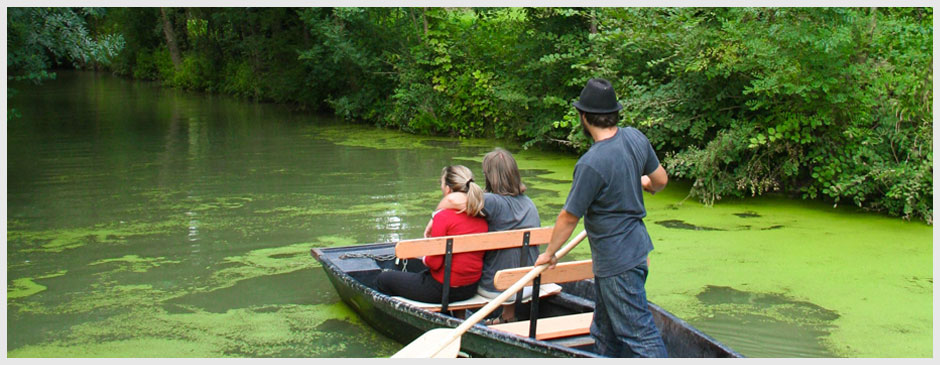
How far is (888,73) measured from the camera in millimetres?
8375

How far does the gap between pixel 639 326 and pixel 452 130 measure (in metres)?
11.7

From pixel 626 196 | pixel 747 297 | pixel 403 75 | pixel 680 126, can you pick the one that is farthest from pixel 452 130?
pixel 626 196

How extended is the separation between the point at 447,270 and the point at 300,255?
268 centimetres

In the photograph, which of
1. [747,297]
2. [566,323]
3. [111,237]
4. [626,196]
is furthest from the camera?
[111,237]

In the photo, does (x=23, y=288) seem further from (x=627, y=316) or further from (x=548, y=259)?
(x=627, y=316)

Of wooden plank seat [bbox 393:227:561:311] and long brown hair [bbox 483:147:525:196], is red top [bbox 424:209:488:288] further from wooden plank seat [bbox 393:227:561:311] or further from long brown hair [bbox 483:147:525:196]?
long brown hair [bbox 483:147:525:196]

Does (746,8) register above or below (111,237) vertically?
above

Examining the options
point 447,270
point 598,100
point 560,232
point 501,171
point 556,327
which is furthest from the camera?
point 447,270

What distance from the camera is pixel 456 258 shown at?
5223mm

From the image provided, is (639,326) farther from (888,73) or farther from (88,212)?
(88,212)

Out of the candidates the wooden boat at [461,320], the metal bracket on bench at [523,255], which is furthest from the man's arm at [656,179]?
the metal bracket on bench at [523,255]

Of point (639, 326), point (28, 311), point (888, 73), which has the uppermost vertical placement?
point (888, 73)

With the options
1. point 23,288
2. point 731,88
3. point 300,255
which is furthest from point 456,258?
point 731,88

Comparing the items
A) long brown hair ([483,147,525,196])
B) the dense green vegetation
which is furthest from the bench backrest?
the dense green vegetation
